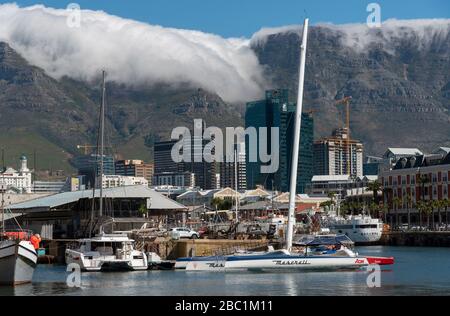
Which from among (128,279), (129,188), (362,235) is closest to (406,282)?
(128,279)

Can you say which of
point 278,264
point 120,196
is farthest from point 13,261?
point 120,196

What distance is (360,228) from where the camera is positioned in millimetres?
174375

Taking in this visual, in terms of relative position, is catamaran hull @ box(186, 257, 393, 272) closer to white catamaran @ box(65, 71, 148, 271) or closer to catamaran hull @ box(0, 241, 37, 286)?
white catamaran @ box(65, 71, 148, 271)

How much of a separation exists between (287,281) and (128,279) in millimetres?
13614

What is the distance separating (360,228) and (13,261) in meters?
120

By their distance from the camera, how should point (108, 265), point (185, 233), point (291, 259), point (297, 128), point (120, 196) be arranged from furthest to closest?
point (120, 196), point (185, 233), point (108, 265), point (291, 259), point (297, 128)

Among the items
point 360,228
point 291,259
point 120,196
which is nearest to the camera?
point 291,259

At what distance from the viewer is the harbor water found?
57469mm

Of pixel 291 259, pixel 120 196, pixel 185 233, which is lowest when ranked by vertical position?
pixel 291 259

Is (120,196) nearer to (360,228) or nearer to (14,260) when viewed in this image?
(14,260)

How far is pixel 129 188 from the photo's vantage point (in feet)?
418
